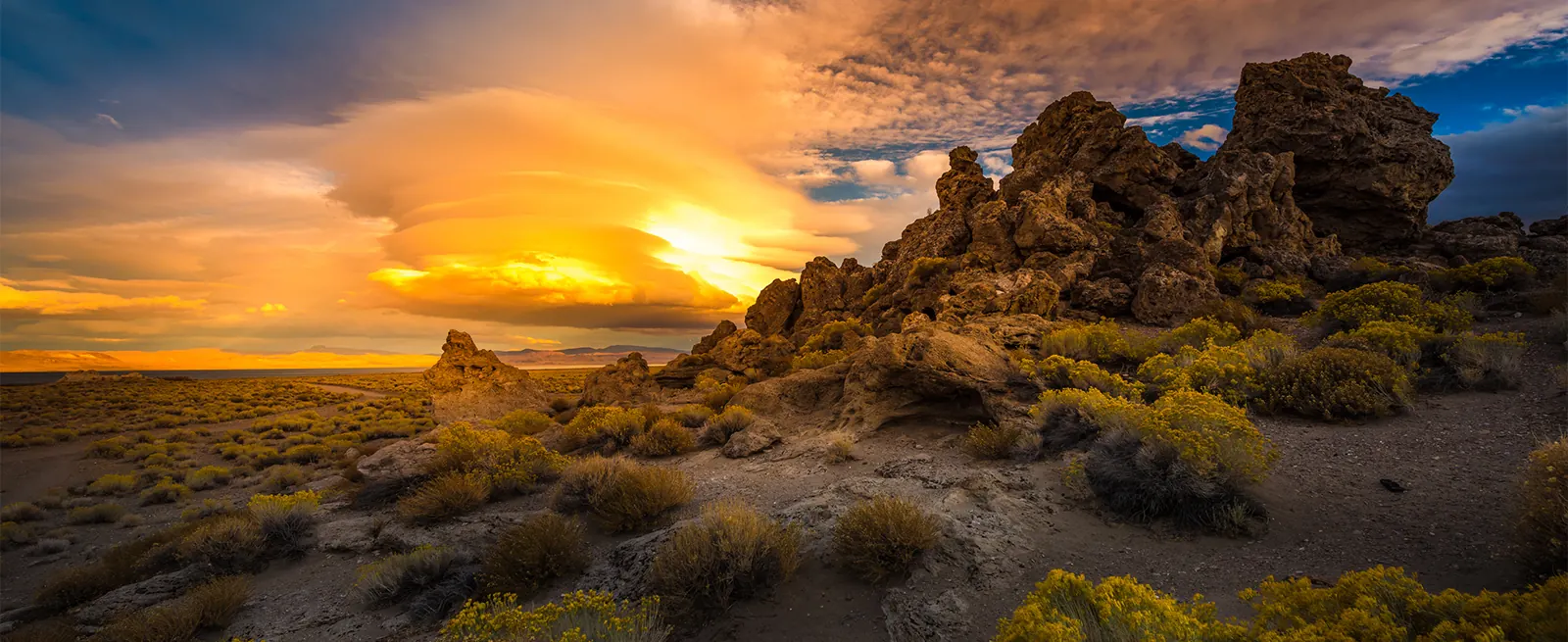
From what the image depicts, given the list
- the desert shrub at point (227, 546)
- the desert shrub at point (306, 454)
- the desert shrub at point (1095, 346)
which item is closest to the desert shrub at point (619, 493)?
the desert shrub at point (227, 546)

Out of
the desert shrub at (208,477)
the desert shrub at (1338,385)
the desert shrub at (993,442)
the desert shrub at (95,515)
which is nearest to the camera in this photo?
the desert shrub at (1338,385)

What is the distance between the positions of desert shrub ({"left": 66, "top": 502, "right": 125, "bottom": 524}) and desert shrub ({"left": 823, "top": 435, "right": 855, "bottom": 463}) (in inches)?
762

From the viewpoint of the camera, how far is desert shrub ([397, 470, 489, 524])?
29.6 feet

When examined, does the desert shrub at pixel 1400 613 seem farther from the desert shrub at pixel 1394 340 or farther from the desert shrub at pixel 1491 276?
the desert shrub at pixel 1491 276

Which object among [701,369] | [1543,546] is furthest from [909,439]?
[701,369]

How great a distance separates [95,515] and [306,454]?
7520 millimetres

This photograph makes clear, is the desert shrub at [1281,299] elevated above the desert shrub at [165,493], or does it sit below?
above

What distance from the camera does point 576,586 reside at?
6570 millimetres

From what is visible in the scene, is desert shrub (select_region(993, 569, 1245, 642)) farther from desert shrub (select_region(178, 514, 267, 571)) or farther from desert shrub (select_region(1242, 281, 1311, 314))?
desert shrub (select_region(1242, 281, 1311, 314))

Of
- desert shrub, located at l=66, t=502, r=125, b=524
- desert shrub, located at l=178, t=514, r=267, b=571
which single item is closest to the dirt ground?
desert shrub, located at l=178, t=514, r=267, b=571

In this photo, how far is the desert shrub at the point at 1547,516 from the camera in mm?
3852

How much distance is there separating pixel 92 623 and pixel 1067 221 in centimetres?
2455

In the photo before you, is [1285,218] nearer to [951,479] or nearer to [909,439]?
[909,439]

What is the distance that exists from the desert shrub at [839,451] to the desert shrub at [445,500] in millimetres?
6276
